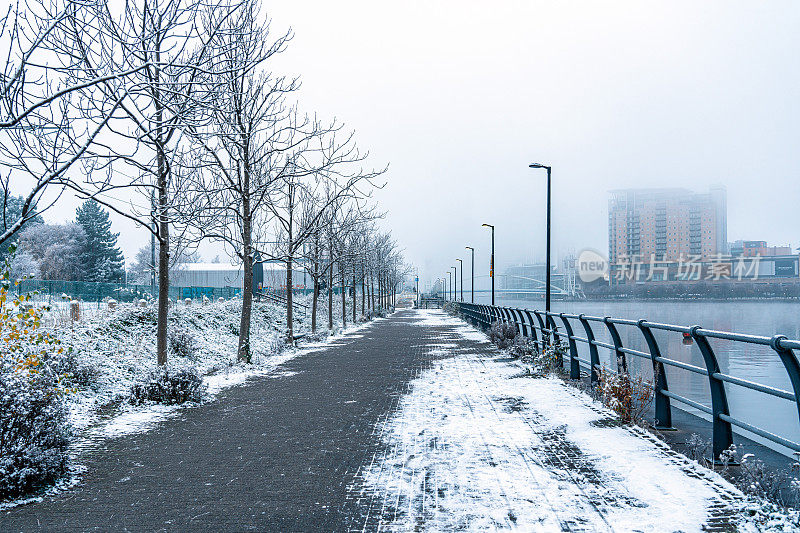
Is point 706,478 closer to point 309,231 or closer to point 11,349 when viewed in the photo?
point 11,349

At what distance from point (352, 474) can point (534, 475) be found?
176 centimetres

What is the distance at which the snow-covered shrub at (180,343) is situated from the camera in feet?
56.0

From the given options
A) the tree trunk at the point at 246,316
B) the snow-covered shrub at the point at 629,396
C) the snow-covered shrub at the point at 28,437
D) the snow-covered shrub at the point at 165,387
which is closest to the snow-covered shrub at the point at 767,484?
the snow-covered shrub at the point at 629,396

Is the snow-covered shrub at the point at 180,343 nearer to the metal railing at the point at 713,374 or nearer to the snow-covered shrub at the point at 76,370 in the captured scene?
the snow-covered shrub at the point at 76,370

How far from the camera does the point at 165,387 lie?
9562 millimetres

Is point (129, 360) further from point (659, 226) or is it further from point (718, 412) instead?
point (659, 226)

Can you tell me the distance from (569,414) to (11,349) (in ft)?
23.7

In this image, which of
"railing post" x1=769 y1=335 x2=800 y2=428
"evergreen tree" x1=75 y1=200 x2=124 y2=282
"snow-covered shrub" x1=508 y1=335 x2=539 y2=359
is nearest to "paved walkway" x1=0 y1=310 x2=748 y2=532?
"railing post" x1=769 y1=335 x2=800 y2=428

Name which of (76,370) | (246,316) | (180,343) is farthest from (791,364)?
(180,343)

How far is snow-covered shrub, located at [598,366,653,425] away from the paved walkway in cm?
42

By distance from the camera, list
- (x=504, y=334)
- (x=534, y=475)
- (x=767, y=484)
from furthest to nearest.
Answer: (x=504, y=334) → (x=534, y=475) → (x=767, y=484)

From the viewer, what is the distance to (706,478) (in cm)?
549

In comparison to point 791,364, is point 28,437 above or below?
below

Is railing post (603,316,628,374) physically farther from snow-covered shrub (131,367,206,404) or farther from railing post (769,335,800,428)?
snow-covered shrub (131,367,206,404)
